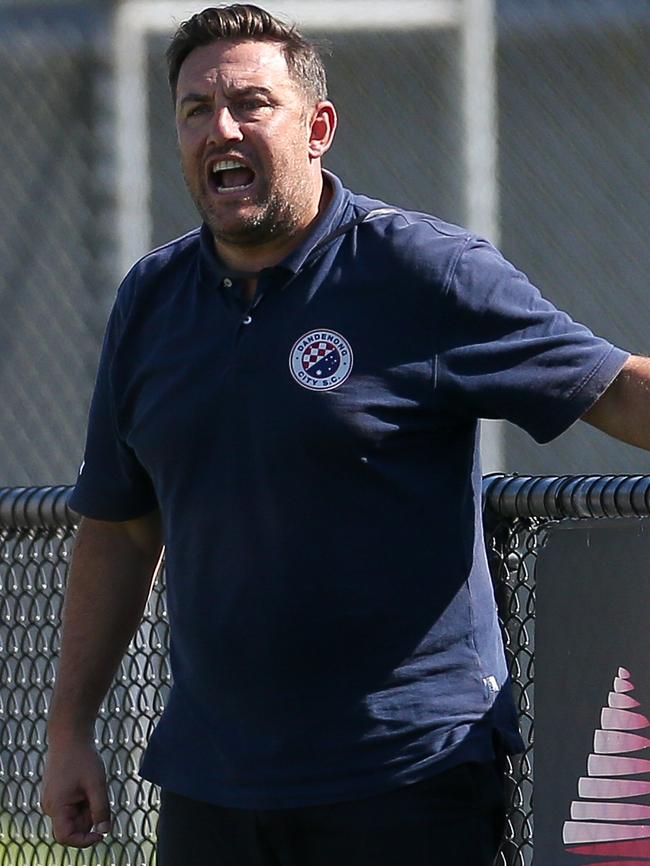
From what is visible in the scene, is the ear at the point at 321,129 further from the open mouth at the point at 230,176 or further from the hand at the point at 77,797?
the hand at the point at 77,797

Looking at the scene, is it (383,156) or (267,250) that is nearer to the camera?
(267,250)

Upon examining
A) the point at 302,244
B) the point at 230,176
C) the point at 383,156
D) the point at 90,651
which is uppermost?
the point at 383,156

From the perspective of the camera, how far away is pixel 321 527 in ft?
8.36

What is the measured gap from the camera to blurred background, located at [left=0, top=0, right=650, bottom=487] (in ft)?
15.7

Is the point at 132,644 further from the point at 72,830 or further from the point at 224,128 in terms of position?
the point at 224,128

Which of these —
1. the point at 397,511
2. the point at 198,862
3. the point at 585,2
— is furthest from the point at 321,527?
the point at 585,2

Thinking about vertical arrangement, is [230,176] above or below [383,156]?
below

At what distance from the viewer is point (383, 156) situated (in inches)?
200

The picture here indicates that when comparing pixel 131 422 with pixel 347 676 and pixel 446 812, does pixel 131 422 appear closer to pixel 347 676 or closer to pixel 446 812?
pixel 347 676

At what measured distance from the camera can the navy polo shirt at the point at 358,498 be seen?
252 centimetres

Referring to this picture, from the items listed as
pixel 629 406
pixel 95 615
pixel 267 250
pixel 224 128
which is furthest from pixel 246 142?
pixel 95 615

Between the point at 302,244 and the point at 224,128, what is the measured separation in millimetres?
203

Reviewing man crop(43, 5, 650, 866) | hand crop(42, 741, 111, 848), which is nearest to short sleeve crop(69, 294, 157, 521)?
man crop(43, 5, 650, 866)

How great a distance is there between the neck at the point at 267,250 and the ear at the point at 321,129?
0.09m
